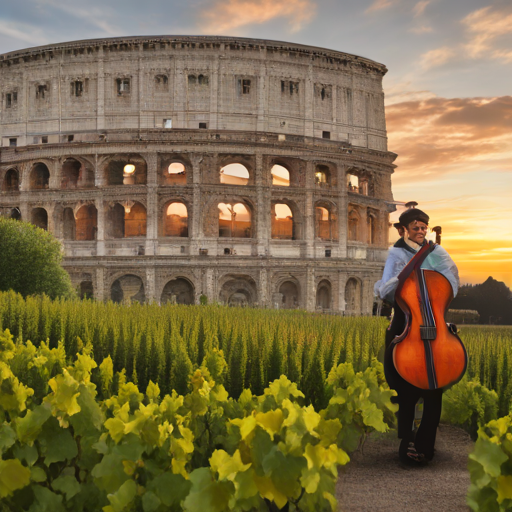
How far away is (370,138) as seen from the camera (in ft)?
135

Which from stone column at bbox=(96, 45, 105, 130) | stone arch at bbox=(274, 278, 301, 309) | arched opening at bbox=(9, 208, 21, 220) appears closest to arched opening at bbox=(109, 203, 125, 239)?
stone column at bbox=(96, 45, 105, 130)

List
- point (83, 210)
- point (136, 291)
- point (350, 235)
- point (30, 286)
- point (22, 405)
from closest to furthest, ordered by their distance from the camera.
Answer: point (22, 405) < point (30, 286) < point (136, 291) < point (83, 210) < point (350, 235)

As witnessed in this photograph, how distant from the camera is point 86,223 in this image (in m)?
38.6

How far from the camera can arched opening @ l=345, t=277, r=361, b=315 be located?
128ft

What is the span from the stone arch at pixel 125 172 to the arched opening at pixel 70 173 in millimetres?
2457

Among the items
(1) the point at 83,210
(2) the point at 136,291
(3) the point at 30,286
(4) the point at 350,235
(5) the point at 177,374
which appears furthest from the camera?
(4) the point at 350,235

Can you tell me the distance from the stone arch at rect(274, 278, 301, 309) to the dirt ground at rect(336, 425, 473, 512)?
2955 centimetres

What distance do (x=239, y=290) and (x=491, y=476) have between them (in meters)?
32.7

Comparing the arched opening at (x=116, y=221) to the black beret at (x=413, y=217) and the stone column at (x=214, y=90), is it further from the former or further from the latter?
the black beret at (x=413, y=217)

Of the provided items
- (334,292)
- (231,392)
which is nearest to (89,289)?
A: (334,292)

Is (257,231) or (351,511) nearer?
(351,511)

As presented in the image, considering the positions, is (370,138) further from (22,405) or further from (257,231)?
(22,405)

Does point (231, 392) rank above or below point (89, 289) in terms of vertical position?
below

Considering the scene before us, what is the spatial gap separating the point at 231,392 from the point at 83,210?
3179 cm
